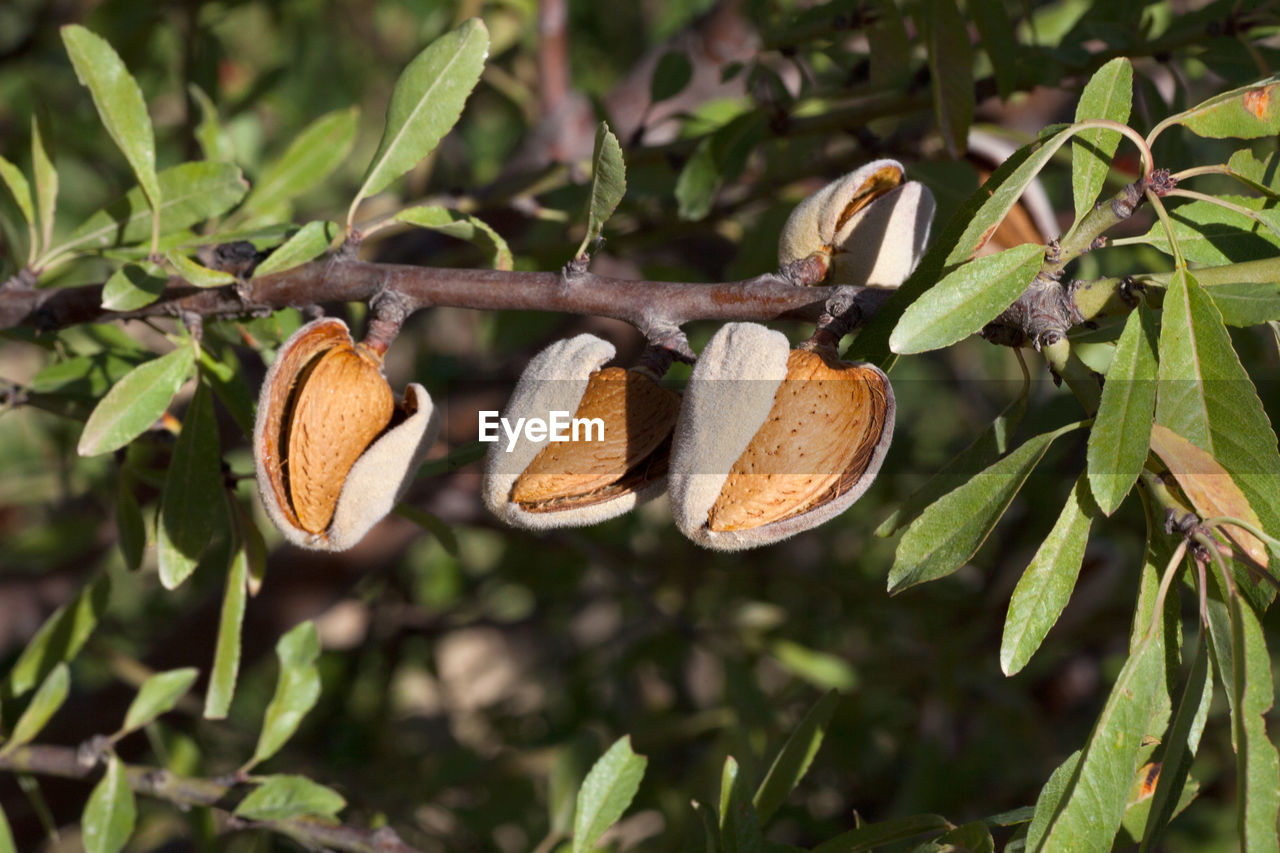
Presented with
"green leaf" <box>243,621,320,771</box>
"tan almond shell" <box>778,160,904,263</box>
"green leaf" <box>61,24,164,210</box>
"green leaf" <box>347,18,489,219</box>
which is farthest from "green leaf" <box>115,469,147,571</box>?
"tan almond shell" <box>778,160,904,263</box>

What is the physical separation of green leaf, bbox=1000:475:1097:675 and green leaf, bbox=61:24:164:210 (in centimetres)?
82

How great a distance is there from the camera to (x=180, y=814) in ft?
4.82

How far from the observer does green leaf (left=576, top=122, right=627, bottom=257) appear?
743 millimetres

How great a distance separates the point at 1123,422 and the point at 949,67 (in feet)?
1.68

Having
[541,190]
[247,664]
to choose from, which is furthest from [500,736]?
[541,190]

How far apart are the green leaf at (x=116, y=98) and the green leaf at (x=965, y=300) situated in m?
0.70

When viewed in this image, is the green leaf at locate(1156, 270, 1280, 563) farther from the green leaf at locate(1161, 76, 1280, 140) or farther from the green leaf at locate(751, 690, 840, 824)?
the green leaf at locate(751, 690, 840, 824)

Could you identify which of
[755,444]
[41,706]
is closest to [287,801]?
[41,706]

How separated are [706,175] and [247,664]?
1280 mm

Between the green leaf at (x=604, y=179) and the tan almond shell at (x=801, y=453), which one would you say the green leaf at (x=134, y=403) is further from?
the tan almond shell at (x=801, y=453)

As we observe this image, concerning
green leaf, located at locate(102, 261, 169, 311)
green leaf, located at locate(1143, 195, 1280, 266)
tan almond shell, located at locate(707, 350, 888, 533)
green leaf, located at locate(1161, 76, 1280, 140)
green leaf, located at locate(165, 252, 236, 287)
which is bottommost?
tan almond shell, located at locate(707, 350, 888, 533)

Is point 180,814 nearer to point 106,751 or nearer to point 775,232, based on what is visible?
point 106,751

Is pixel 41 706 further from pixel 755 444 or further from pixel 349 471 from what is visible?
pixel 755 444

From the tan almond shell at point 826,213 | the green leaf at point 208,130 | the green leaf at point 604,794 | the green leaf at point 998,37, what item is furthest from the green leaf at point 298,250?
the green leaf at point 998,37
